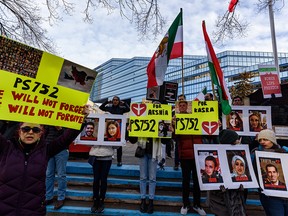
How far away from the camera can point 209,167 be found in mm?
2908

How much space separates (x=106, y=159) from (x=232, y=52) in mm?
71392

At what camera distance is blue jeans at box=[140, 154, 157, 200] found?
13.3 feet

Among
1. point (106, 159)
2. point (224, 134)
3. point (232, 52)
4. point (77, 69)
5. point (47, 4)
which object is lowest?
point (106, 159)

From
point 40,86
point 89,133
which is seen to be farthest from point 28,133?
point 89,133

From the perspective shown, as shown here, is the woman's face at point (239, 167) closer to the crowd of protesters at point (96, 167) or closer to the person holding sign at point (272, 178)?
the crowd of protesters at point (96, 167)

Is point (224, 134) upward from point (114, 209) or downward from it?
upward

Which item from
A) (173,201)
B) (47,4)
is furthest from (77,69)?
(47,4)

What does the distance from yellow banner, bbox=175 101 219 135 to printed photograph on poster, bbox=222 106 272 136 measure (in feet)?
1.49

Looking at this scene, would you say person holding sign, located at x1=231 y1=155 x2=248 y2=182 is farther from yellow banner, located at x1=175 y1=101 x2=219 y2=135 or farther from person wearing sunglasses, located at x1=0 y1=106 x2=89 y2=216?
person wearing sunglasses, located at x1=0 y1=106 x2=89 y2=216

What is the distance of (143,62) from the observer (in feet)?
308

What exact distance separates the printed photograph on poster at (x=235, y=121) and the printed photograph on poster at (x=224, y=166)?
155 centimetres

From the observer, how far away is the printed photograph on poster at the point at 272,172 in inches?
107

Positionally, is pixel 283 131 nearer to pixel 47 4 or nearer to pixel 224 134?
pixel 224 134

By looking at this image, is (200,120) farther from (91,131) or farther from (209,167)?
(91,131)
